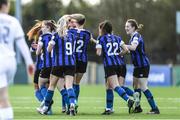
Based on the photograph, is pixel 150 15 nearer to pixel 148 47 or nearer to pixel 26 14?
pixel 148 47

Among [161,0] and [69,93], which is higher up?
[161,0]

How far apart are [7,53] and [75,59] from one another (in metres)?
5.65

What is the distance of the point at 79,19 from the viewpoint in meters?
16.4

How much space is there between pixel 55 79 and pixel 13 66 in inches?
188

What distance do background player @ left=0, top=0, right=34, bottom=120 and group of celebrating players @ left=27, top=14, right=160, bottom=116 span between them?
416cm

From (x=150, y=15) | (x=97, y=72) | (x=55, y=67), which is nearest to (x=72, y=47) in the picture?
(x=55, y=67)

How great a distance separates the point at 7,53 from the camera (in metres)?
11.1

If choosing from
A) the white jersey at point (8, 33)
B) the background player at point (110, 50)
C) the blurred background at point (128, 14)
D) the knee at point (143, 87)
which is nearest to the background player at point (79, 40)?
the background player at point (110, 50)

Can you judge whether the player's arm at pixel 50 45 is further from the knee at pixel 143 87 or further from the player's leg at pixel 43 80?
the knee at pixel 143 87

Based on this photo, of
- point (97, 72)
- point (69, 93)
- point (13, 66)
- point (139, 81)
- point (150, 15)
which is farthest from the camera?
point (150, 15)

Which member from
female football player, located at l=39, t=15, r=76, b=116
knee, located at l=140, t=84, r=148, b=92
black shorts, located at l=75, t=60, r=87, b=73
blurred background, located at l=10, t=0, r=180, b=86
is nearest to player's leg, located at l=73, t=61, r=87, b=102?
black shorts, located at l=75, t=60, r=87, b=73

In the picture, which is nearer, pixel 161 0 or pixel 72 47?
pixel 72 47

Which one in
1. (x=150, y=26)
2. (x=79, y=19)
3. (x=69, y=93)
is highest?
(x=150, y=26)

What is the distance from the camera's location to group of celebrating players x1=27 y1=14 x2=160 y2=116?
15.7 m
